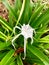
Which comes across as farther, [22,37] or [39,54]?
[22,37]

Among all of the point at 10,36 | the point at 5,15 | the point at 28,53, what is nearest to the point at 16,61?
the point at 28,53

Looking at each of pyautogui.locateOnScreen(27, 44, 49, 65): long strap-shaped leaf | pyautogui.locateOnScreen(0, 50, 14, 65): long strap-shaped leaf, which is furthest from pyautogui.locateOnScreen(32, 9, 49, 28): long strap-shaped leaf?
pyautogui.locateOnScreen(0, 50, 14, 65): long strap-shaped leaf

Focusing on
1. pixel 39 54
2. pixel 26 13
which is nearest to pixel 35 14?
pixel 26 13

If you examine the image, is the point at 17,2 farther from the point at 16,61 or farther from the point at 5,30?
the point at 16,61

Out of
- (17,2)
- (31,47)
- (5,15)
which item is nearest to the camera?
(31,47)

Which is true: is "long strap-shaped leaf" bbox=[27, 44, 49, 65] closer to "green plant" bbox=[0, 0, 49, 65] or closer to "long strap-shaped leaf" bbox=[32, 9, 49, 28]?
"green plant" bbox=[0, 0, 49, 65]

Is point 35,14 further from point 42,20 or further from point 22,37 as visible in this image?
point 22,37

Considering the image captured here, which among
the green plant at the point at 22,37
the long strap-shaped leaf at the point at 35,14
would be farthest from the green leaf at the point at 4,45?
the long strap-shaped leaf at the point at 35,14

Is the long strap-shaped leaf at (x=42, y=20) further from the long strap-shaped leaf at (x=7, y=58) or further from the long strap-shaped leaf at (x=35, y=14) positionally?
the long strap-shaped leaf at (x=7, y=58)
